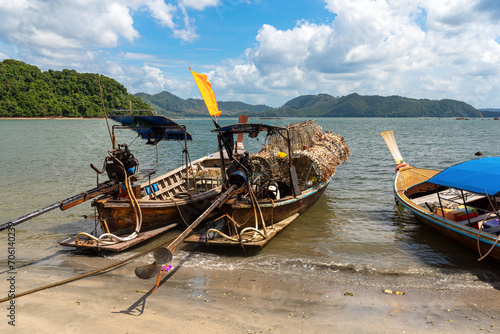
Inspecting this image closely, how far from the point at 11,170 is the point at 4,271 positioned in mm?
18294

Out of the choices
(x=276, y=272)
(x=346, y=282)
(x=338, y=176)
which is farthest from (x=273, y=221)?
(x=338, y=176)

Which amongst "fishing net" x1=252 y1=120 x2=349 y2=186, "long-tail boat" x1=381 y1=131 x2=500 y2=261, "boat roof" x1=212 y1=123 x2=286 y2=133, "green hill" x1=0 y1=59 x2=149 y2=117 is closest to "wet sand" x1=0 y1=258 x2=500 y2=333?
"long-tail boat" x1=381 y1=131 x2=500 y2=261

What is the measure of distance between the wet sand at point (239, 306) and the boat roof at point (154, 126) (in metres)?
4.61

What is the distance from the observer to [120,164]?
9828 mm

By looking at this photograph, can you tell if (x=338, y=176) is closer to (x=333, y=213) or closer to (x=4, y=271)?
(x=333, y=213)

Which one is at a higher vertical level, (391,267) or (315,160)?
(315,160)

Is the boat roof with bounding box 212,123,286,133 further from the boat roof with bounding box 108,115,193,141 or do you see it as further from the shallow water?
the shallow water

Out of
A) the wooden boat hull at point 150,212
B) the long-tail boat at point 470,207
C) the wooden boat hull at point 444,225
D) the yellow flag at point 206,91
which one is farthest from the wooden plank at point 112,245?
the long-tail boat at point 470,207

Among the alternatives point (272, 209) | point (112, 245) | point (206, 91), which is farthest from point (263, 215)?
point (112, 245)

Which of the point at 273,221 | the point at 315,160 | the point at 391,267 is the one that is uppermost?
the point at 315,160

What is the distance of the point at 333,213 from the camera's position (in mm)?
13547

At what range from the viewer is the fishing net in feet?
41.0

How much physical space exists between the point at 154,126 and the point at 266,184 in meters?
4.26

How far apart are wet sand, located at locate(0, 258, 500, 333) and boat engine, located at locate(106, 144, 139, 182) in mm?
3048
